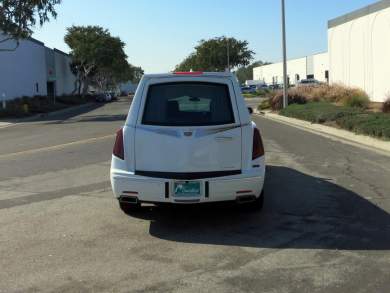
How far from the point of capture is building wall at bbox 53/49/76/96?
70.5 metres

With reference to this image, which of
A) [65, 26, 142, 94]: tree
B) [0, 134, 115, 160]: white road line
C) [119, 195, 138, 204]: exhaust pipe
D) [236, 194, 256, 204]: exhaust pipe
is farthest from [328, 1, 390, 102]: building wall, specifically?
[65, 26, 142, 94]: tree

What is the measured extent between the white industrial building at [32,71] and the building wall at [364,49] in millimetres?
23356

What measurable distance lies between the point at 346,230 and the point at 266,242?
1.05 m

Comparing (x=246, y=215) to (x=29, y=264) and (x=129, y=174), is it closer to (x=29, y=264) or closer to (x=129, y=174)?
(x=129, y=174)

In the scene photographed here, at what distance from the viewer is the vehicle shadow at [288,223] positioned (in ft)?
19.9

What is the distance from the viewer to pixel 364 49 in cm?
3475

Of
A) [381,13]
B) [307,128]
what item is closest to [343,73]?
[381,13]

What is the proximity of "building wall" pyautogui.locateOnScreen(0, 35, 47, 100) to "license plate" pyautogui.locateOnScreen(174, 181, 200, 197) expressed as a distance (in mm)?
37575

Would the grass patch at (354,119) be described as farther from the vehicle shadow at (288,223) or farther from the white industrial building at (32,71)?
the white industrial building at (32,71)

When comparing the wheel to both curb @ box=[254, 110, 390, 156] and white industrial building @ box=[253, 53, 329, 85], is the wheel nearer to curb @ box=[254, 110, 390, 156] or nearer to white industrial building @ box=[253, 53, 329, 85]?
curb @ box=[254, 110, 390, 156]

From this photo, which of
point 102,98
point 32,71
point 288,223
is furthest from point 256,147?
point 102,98

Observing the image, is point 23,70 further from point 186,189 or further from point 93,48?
point 186,189

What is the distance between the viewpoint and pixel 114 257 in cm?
562

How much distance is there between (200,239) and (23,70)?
49.7 meters
